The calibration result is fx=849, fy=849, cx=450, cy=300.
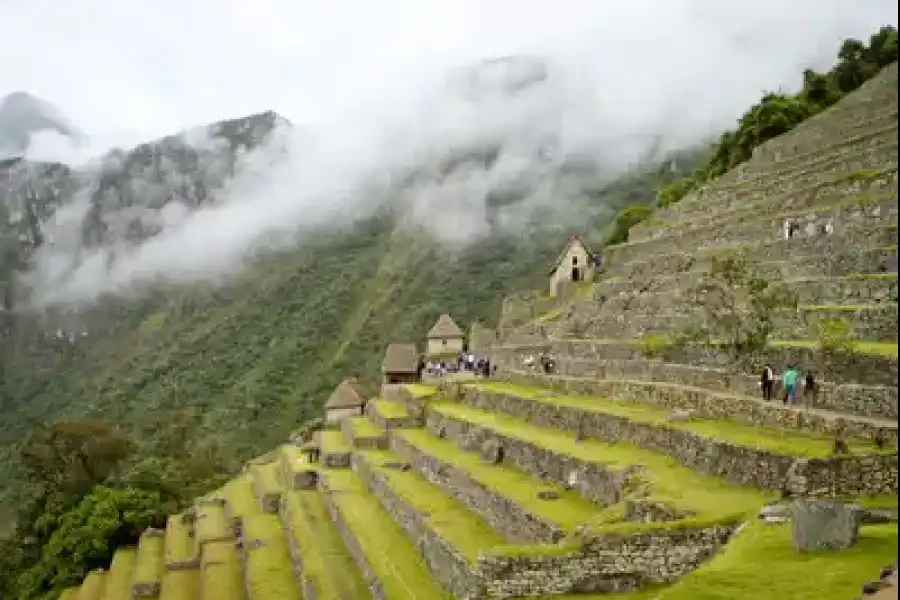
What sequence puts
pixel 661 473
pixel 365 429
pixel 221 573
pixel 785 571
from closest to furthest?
pixel 785 571 → pixel 661 473 → pixel 221 573 → pixel 365 429

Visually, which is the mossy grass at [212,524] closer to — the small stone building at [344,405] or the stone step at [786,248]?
the small stone building at [344,405]

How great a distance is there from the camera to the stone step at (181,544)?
23.8m

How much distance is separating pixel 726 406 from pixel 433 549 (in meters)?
5.04

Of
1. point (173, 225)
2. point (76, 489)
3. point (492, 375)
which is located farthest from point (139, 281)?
point (492, 375)

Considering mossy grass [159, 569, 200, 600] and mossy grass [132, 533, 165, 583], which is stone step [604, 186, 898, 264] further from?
mossy grass [132, 533, 165, 583]

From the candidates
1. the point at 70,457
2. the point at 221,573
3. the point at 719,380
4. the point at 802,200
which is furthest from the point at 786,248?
the point at 70,457

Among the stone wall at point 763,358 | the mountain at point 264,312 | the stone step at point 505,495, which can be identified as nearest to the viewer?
the stone wall at point 763,358

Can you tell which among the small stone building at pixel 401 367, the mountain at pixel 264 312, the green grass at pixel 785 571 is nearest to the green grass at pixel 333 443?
the small stone building at pixel 401 367

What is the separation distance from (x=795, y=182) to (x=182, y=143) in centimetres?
15128

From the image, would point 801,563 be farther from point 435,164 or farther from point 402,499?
point 435,164

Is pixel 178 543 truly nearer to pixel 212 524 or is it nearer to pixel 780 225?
pixel 212 524

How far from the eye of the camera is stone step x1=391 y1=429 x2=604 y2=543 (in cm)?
1144

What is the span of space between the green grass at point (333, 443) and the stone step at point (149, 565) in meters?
5.75

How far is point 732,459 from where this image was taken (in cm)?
1038
